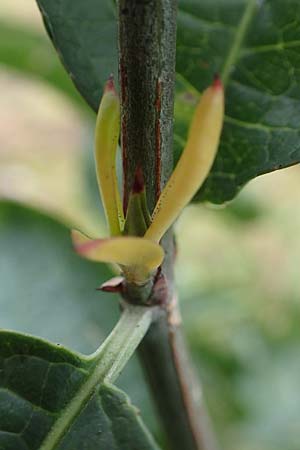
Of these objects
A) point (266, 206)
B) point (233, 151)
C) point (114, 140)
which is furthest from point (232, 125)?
point (266, 206)

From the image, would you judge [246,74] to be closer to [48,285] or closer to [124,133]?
[124,133]

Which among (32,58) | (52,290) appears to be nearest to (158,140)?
(52,290)

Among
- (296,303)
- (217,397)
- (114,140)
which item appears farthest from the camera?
(296,303)

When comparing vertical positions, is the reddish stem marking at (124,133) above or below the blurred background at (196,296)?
above

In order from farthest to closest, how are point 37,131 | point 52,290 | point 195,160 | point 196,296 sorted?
1. point 37,131
2. point 196,296
3. point 52,290
4. point 195,160

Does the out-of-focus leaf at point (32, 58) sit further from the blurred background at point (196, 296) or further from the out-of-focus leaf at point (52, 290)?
the out-of-focus leaf at point (52, 290)

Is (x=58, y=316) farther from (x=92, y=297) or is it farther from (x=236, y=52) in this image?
(x=236, y=52)

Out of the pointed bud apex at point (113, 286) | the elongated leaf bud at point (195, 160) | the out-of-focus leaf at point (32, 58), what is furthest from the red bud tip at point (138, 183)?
the out-of-focus leaf at point (32, 58)
